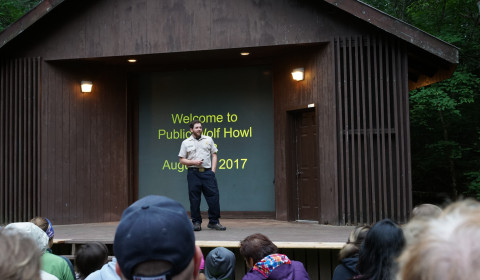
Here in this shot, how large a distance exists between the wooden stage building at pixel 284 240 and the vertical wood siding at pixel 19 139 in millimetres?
1317

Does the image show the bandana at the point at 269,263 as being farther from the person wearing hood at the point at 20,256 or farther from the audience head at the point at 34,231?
the person wearing hood at the point at 20,256

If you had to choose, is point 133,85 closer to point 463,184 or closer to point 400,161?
point 400,161

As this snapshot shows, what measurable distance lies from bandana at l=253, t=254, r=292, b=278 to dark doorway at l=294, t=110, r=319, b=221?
17.9 ft

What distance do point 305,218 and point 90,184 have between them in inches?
156

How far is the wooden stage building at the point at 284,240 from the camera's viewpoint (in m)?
6.73

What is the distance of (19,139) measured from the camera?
33.1ft

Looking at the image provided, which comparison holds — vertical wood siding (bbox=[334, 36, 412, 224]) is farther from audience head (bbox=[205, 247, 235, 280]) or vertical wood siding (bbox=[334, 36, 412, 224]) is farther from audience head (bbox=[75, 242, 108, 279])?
audience head (bbox=[75, 242, 108, 279])

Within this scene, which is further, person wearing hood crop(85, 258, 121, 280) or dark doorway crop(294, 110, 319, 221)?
dark doorway crop(294, 110, 319, 221)

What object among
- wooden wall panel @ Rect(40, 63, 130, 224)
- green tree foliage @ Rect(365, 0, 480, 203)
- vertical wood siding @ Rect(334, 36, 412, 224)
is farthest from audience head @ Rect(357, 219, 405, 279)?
green tree foliage @ Rect(365, 0, 480, 203)

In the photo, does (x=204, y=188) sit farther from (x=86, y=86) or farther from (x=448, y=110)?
(x=448, y=110)

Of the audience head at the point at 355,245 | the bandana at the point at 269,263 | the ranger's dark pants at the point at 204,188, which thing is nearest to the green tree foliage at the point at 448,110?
the ranger's dark pants at the point at 204,188

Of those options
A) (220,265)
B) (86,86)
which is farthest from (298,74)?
(220,265)

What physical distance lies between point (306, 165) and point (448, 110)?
8.08 metres

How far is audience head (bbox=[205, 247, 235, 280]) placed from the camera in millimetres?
4715
